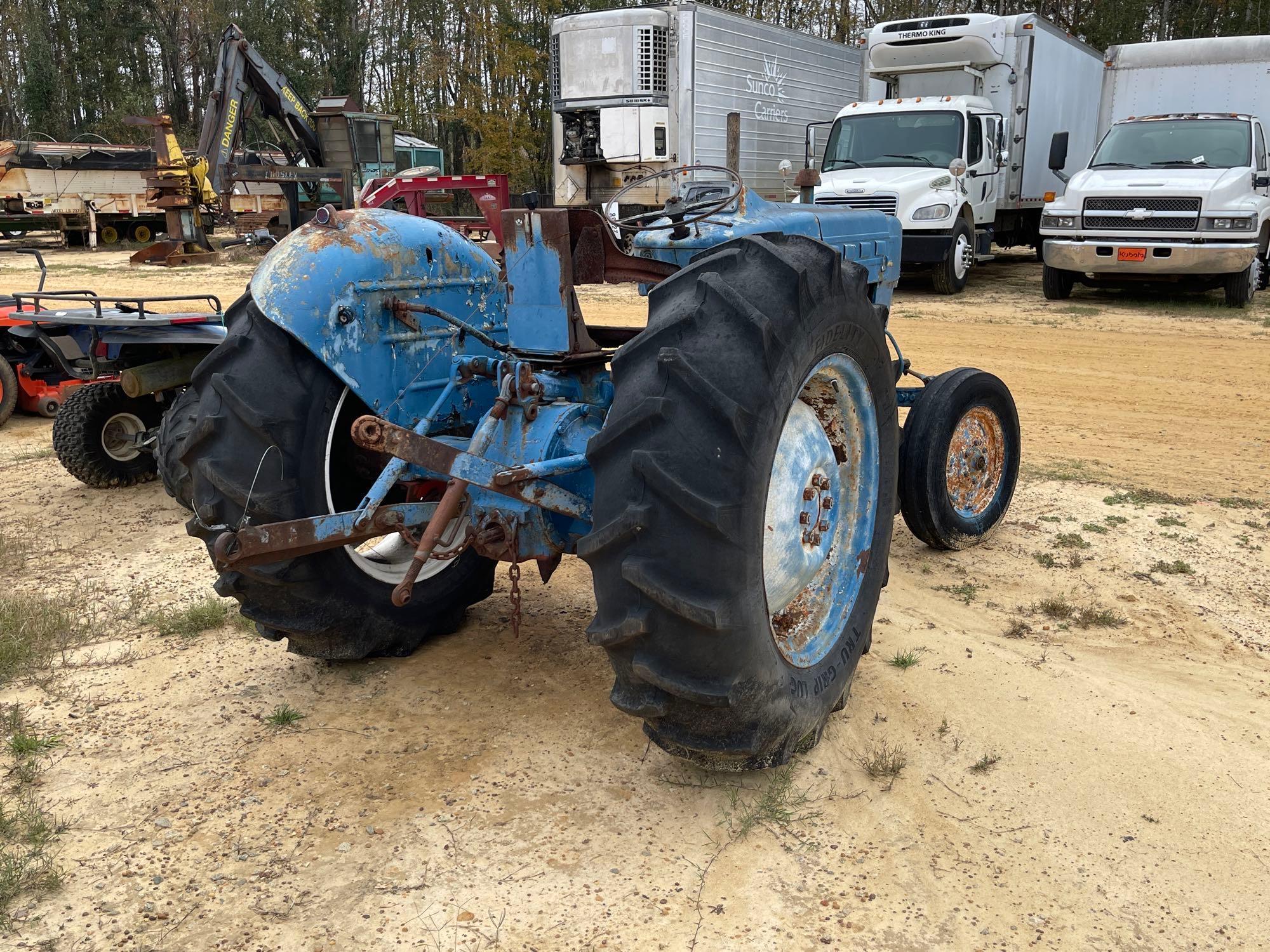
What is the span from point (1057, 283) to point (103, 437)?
12028mm

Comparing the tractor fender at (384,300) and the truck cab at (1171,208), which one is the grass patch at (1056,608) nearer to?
the tractor fender at (384,300)

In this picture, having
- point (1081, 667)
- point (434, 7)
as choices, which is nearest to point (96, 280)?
point (1081, 667)

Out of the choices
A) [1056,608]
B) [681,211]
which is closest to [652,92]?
[681,211]

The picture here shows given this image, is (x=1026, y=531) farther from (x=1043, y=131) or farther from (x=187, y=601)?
(x=1043, y=131)

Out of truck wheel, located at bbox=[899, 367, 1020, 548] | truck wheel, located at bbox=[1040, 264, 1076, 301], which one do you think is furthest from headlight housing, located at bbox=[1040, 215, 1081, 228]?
truck wheel, located at bbox=[899, 367, 1020, 548]

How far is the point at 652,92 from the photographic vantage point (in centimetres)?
1758

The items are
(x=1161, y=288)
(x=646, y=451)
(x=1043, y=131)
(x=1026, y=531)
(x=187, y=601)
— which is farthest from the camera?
(x=1043, y=131)

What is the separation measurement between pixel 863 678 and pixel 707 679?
136 cm

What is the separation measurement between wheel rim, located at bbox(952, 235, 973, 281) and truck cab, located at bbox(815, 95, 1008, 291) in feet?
0.05

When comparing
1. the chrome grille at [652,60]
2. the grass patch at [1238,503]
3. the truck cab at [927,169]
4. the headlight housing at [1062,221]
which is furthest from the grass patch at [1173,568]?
the chrome grille at [652,60]

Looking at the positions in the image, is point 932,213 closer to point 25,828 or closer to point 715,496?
point 715,496

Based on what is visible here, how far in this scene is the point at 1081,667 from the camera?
3.95m

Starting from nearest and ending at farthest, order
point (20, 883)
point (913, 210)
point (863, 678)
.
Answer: point (20, 883) → point (863, 678) → point (913, 210)

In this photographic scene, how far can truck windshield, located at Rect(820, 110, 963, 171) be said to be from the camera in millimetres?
14430
